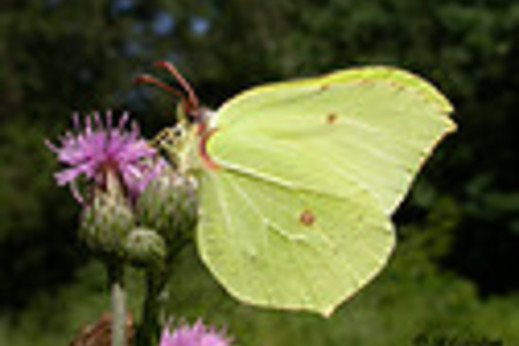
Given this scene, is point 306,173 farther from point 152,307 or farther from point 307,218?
point 152,307

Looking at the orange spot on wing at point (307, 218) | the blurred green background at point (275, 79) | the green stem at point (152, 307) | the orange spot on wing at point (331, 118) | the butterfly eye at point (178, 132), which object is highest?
the butterfly eye at point (178, 132)

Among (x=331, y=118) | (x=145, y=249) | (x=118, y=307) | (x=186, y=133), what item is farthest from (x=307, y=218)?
(x=118, y=307)

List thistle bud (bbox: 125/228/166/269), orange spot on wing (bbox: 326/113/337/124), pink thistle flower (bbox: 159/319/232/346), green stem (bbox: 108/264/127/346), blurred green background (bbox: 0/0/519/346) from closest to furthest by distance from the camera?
green stem (bbox: 108/264/127/346), thistle bud (bbox: 125/228/166/269), pink thistle flower (bbox: 159/319/232/346), orange spot on wing (bbox: 326/113/337/124), blurred green background (bbox: 0/0/519/346)

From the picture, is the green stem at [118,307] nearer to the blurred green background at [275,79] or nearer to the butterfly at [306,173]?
the butterfly at [306,173]

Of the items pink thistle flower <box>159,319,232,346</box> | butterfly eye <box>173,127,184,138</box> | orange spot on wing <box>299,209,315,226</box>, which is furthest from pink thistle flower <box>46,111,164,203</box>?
orange spot on wing <box>299,209,315,226</box>

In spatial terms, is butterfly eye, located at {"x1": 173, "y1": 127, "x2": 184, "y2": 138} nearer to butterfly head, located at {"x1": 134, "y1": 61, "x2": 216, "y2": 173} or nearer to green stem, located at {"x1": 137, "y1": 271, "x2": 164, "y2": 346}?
butterfly head, located at {"x1": 134, "y1": 61, "x2": 216, "y2": 173}

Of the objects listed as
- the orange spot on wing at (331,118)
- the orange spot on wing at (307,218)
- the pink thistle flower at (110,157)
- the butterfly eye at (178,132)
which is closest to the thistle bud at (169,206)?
the pink thistle flower at (110,157)

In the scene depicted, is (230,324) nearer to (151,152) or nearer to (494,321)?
(151,152)
